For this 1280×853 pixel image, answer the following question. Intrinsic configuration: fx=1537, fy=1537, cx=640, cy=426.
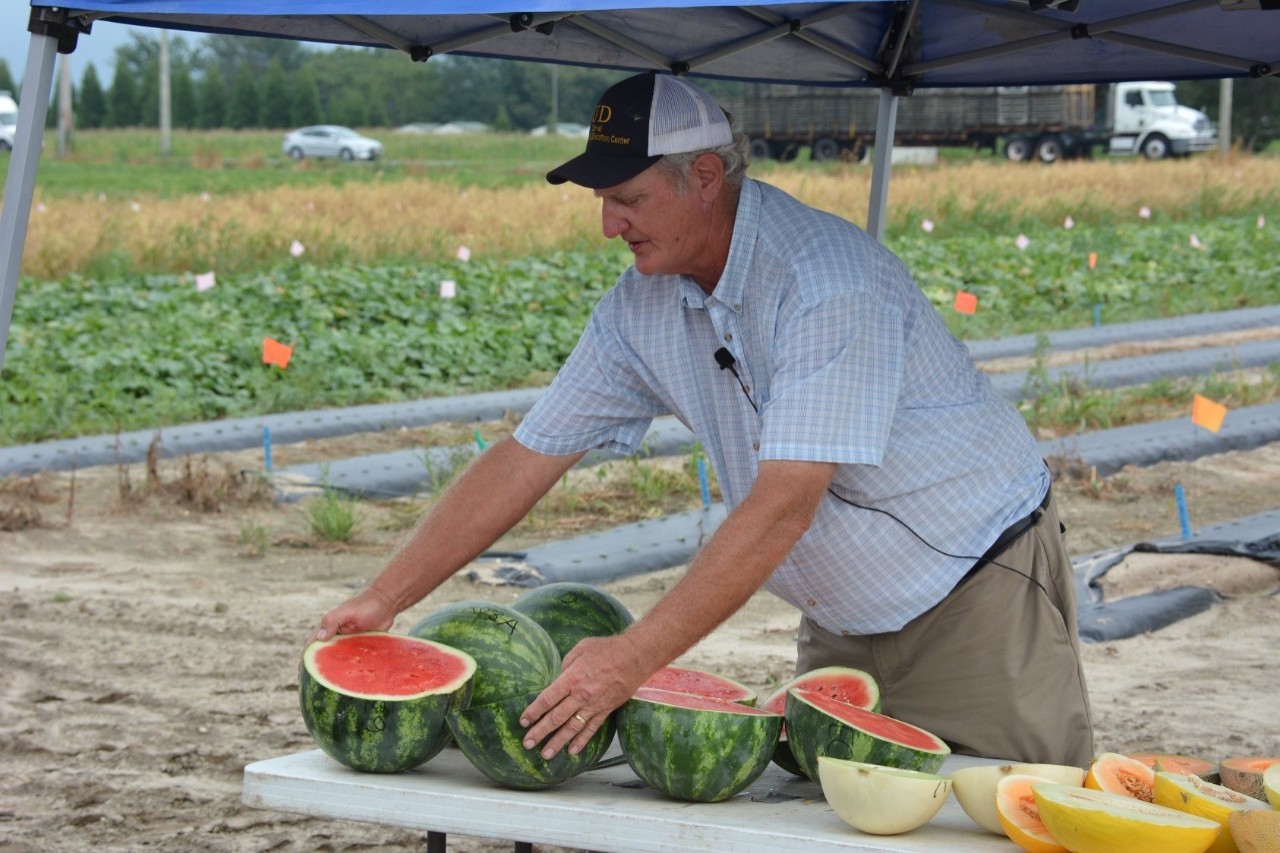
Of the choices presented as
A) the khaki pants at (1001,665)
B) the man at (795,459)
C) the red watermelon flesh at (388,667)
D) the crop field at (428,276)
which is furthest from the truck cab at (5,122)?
the khaki pants at (1001,665)

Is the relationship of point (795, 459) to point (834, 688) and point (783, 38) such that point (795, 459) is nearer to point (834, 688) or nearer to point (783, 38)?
point (834, 688)

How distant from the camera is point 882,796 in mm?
2092

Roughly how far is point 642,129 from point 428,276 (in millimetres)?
11075

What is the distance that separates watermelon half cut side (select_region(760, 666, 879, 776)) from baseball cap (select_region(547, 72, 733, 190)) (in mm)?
943

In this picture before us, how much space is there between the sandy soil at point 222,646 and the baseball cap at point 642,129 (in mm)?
2070

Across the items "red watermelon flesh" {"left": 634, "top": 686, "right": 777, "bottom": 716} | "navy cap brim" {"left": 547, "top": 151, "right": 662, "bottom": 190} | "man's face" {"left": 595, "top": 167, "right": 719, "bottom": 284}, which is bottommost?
"red watermelon flesh" {"left": 634, "top": 686, "right": 777, "bottom": 716}

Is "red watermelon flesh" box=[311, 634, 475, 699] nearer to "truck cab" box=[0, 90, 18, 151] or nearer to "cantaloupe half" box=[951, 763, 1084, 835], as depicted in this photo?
"cantaloupe half" box=[951, 763, 1084, 835]

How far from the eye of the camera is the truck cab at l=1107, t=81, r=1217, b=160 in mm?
38844

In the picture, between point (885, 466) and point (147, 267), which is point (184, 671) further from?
point (147, 267)

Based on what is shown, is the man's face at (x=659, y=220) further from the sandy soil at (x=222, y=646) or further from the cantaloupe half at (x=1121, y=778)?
the sandy soil at (x=222, y=646)

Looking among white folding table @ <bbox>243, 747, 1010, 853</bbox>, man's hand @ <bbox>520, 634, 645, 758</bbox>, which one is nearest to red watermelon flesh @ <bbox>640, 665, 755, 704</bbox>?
white folding table @ <bbox>243, 747, 1010, 853</bbox>

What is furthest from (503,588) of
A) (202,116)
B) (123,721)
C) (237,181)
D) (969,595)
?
(202,116)

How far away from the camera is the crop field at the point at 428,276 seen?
9852mm

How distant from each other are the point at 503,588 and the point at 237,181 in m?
28.9
